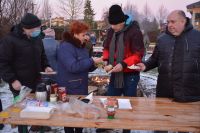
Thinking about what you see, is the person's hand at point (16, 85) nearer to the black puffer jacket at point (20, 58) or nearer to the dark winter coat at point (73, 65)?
the black puffer jacket at point (20, 58)

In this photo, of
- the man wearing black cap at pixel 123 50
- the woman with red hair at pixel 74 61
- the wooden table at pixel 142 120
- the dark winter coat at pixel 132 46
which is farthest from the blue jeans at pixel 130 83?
the wooden table at pixel 142 120

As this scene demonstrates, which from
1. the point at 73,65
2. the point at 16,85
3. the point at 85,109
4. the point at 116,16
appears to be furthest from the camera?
the point at 116,16

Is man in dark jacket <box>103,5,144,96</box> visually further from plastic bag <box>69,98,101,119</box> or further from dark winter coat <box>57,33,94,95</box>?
plastic bag <box>69,98,101,119</box>

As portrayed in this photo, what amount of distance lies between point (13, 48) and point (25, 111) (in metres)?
1.23

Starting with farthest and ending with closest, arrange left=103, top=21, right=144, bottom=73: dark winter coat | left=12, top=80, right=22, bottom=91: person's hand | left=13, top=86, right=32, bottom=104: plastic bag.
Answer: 1. left=103, top=21, right=144, bottom=73: dark winter coat
2. left=12, top=80, right=22, bottom=91: person's hand
3. left=13, top=86, right=32, bottom=104: plastic bag

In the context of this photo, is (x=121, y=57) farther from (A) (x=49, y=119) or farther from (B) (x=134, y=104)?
(A) (x=49, y=119)

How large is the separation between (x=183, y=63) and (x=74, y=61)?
116cm

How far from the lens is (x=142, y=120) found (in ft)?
9.30

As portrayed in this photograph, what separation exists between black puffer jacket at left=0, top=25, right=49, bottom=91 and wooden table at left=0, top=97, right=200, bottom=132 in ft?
2.88

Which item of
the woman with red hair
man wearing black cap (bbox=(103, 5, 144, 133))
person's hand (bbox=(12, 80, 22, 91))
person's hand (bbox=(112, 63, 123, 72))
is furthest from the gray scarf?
person's hand (bbox=(12, 80, 22, 91))

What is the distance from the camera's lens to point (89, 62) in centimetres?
374

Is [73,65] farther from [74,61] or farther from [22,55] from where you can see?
[22,55]

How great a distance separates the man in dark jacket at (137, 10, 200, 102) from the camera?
3416 mm

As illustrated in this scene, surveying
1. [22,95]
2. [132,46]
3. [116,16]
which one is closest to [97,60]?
[132,46]
